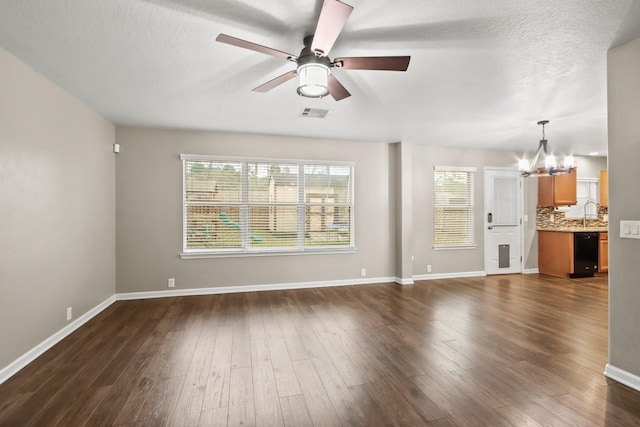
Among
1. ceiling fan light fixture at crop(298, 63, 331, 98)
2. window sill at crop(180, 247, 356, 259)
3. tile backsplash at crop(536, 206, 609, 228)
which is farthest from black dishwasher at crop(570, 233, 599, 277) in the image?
ceiling fan light fixture at crop(298, 63, 331, 98)

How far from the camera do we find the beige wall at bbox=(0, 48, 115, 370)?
250 cm

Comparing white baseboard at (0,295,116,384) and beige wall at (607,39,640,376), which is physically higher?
beige wall at (607,39,640,376)

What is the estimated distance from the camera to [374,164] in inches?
223

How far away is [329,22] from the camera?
1.70 m

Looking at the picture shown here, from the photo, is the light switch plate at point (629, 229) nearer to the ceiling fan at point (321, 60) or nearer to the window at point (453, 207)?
the ceiling fan at point (321, 60)

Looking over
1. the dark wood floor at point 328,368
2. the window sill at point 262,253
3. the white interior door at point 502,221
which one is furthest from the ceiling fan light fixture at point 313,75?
the white interior door at point 502,221

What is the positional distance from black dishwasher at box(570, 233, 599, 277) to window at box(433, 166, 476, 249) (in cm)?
197

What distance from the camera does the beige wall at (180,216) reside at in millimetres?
4570

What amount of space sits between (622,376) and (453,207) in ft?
13.2

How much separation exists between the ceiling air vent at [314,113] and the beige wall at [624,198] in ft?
8.96

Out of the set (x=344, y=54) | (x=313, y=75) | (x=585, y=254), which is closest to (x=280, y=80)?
(x=313, y=75)

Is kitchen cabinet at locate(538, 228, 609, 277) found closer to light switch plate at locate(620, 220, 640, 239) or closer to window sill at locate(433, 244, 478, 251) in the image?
window sill at locate(433, 244, 478, 251)

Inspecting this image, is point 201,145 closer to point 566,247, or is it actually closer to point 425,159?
point 425,159

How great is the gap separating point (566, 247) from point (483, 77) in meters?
4.94
